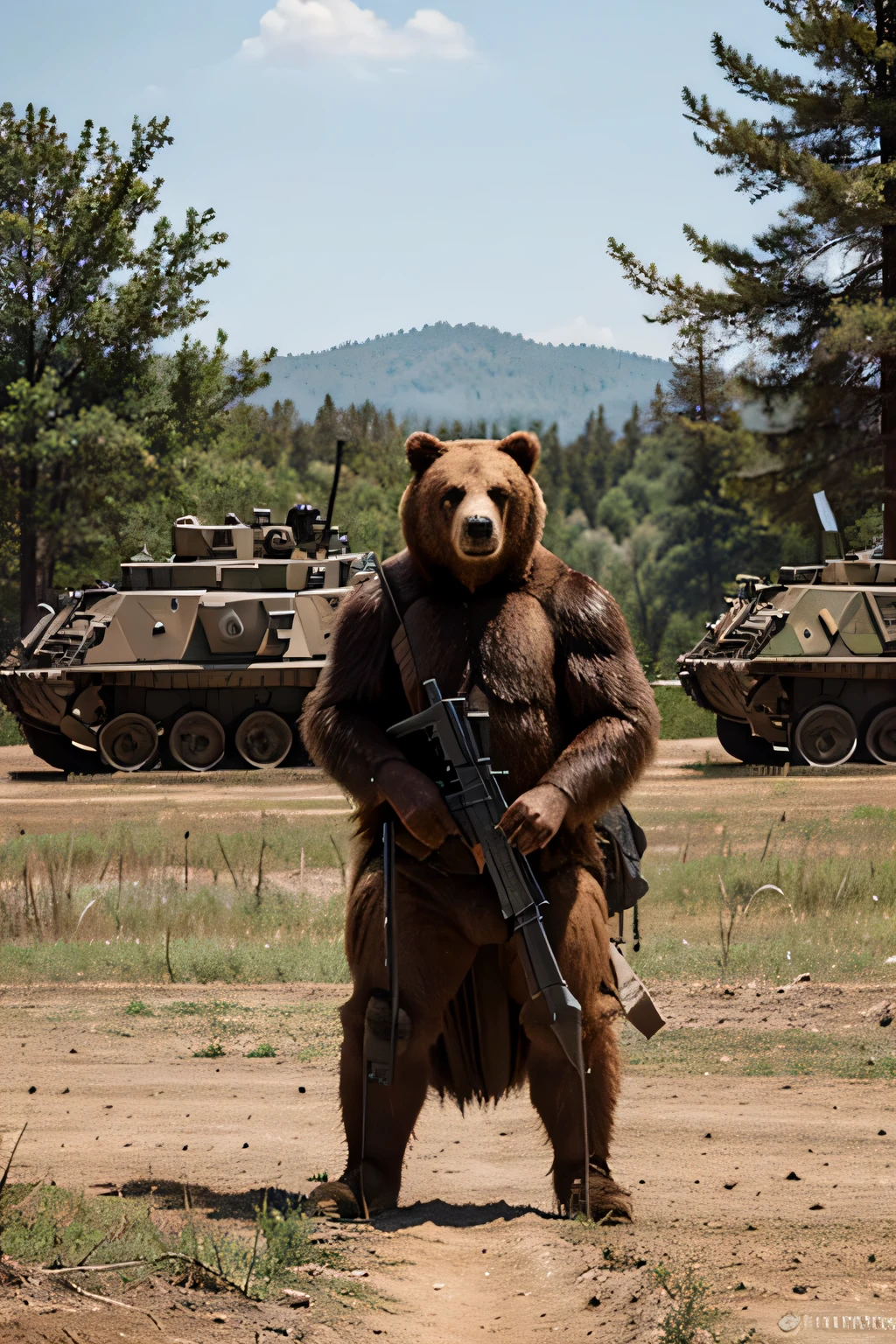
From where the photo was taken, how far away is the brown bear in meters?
4.16

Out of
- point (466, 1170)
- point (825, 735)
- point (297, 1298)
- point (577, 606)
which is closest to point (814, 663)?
point (825, 735)

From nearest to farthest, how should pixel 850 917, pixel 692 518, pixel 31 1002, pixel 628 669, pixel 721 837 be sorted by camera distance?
pixel 628 669 → pixel 31 1002 → pixel 850 917 → pixel 721 837 → pixel 692 518

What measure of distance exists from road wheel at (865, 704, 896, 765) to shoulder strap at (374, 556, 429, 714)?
16.0 meters

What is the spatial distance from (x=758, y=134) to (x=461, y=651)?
74.0 ft

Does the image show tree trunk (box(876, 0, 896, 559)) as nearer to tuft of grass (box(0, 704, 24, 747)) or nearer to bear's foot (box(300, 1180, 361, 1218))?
tuft of grass (box(0, 704, 24, 747))

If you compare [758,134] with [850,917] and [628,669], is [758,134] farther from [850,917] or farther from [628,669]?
[628,669]

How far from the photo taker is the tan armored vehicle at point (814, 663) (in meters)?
18.8

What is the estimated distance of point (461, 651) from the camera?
168 inches

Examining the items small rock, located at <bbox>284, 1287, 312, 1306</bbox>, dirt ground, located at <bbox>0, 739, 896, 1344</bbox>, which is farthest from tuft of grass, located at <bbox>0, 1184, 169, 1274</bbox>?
small rock, located at <bbox>284, 1287, 312, 1306</bbox>

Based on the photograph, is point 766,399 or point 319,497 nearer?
point 766,399

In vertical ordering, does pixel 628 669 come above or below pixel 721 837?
above

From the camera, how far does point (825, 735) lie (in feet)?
63.8

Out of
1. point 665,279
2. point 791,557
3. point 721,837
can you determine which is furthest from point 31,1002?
point 791,557

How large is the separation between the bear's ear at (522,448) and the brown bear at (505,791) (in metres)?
0.06
